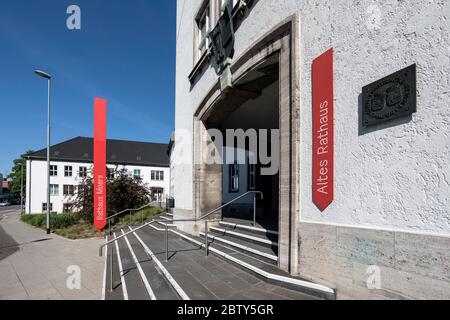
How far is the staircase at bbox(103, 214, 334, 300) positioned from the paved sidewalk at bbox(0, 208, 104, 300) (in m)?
0.57

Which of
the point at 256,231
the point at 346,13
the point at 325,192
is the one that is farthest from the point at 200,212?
the point at 346,13

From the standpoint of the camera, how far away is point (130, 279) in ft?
16.8

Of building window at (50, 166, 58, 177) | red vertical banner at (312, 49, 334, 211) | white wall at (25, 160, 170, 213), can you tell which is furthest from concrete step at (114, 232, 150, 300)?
building window at (50, 166, 58, 177)

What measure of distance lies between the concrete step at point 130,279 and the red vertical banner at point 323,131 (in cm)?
333

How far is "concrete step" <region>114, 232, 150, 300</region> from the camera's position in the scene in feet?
14.2

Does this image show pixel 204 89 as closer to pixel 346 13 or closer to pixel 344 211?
pixel 346 13

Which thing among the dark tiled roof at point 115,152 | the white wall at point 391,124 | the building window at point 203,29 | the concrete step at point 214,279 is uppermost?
the building window at point 203,29

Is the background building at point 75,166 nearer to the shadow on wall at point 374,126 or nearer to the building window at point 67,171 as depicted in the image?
the building window at point 67,171

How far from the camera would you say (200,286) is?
4.30 metres

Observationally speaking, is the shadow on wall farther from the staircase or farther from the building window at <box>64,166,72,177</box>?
the building window at <box>64,166,72,177</box>

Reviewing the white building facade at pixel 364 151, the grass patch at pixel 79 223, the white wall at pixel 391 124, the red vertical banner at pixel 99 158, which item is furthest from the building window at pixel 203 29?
the grass patch at pixel 79 223

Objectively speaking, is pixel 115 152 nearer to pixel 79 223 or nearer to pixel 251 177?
pixel 79 223

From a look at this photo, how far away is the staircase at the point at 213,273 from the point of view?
12.8 ft
